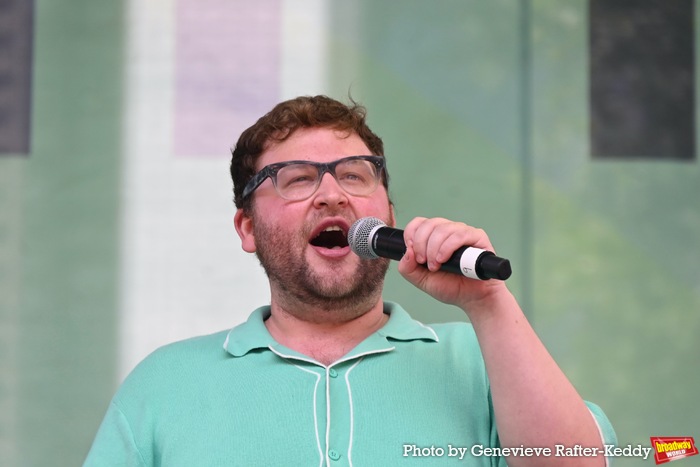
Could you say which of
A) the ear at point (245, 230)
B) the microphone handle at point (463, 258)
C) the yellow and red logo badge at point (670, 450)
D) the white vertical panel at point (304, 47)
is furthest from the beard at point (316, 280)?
the white vertical panel at point (304, 47)

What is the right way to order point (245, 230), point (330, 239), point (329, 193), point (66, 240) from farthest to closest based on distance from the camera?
point (66, 240) → point (245, 230) → point (330, 239) → point (329, 193)

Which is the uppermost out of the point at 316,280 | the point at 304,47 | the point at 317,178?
the point at 304,47

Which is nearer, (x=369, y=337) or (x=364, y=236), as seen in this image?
(x=364, y=236)

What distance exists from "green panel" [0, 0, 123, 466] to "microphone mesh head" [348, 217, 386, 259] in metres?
1.53

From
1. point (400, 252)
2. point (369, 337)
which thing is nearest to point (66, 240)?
point (369, 337)

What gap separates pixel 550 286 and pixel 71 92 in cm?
183

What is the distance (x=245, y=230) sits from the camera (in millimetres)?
2221

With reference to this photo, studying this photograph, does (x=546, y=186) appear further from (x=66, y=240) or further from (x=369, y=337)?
(x=66, y=240)

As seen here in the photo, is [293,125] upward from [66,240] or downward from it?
upward

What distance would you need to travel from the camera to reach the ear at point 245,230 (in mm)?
2186

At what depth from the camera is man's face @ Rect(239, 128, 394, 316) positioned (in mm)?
1931

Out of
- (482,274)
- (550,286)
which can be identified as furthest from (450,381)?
(550,286)

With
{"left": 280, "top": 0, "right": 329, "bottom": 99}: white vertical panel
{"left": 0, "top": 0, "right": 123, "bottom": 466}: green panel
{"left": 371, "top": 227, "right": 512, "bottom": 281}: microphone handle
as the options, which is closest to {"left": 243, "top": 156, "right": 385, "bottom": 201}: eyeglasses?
{"left": 371, "top": 227, "right": 512, "bottom": 281}: microphone handle

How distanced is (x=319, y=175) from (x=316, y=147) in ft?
0.29
